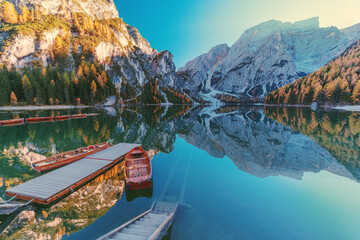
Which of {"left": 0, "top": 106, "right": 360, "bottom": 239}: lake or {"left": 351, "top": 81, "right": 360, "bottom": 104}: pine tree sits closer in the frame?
{"left": 0, "top": 106, "right": 360, "bottom": 239}: lake

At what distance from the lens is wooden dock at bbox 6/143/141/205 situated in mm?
11734

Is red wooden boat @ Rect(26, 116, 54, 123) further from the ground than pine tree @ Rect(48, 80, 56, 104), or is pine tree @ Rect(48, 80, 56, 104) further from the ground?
pine tree @ Rect(48, 80, 56, 104)

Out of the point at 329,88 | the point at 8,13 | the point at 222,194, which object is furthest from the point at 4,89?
the point at 329,88

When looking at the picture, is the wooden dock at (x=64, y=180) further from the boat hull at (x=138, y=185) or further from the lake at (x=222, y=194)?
the boat hull at (x=138, y=185)

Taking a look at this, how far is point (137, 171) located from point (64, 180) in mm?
6328

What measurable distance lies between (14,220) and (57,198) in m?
2.54

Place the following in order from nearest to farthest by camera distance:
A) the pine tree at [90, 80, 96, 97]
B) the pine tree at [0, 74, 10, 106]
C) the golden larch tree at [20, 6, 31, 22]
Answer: the pine tree at [0, 74, 10, 106]
the pine tree at [90, 80, 96, 97]
the golden larch tree at [20, 6, 31, 22]

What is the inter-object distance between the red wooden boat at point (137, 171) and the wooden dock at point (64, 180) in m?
3.59

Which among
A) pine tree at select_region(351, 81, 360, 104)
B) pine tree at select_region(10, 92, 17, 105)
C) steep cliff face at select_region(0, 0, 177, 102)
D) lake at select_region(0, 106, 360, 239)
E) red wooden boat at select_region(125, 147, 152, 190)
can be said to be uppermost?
steep cliff face at select_region(0, 0, 177, 102)

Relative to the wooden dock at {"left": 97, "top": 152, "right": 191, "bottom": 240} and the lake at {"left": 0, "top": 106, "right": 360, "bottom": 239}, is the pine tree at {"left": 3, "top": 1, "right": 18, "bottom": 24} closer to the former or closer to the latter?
the lake at {"left": 0, "top": 106, "right": 360, "bottom": 239}

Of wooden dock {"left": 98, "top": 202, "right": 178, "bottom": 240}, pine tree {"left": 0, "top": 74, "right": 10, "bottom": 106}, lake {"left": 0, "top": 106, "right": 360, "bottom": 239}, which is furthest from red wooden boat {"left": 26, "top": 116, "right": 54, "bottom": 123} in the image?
wooden dock {"left": 98, "top": 202, "right": 178, "bottom": 240}

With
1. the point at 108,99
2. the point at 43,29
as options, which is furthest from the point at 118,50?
the point at 108,99

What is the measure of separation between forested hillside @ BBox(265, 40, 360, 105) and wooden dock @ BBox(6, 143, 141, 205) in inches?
5723

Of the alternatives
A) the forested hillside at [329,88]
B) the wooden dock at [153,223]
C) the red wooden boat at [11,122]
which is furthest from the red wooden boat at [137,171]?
the forested hillside at [329,88]
